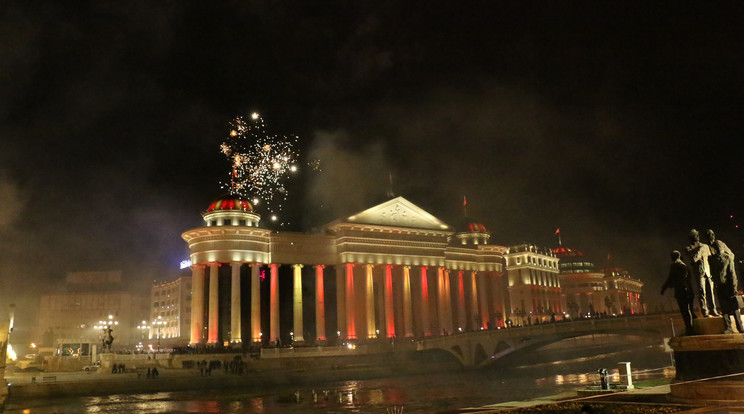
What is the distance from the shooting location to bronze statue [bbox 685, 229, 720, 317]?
1747 cm

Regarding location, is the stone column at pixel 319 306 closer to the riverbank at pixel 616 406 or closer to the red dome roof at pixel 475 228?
the red dome roof at pixel 475 228

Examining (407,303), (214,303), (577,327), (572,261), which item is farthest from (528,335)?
(572,261)

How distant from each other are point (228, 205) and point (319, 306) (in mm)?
19151

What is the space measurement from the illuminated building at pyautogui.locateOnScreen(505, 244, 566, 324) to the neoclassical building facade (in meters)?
28.6

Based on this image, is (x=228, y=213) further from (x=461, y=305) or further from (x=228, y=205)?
(x=461, y=305)

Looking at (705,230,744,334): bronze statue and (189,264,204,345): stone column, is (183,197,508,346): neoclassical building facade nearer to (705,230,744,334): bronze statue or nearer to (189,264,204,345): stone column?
(189,264,204,345): stone column

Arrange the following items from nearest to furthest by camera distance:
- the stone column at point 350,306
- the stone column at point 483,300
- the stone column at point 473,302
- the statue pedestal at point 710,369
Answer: the statue pedestal at point 710,369, the stone column at point 350,306, the stone column at point 473,302, the stone column at point 483,300

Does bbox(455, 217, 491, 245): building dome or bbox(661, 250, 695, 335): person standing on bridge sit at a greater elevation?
bbox(455, 217, 491, 245): building dome

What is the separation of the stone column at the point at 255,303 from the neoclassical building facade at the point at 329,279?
0.14m

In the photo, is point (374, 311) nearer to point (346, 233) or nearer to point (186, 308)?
point (346, 233)

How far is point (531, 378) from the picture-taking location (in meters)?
53.6

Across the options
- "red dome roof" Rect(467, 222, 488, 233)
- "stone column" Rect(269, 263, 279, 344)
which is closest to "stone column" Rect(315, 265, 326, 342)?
"stone column" Rect(269, 263, 279, 344)

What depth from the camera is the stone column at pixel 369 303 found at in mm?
81625

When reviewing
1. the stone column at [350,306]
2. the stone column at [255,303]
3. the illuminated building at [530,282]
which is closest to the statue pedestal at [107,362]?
the stone column at [255,303]
